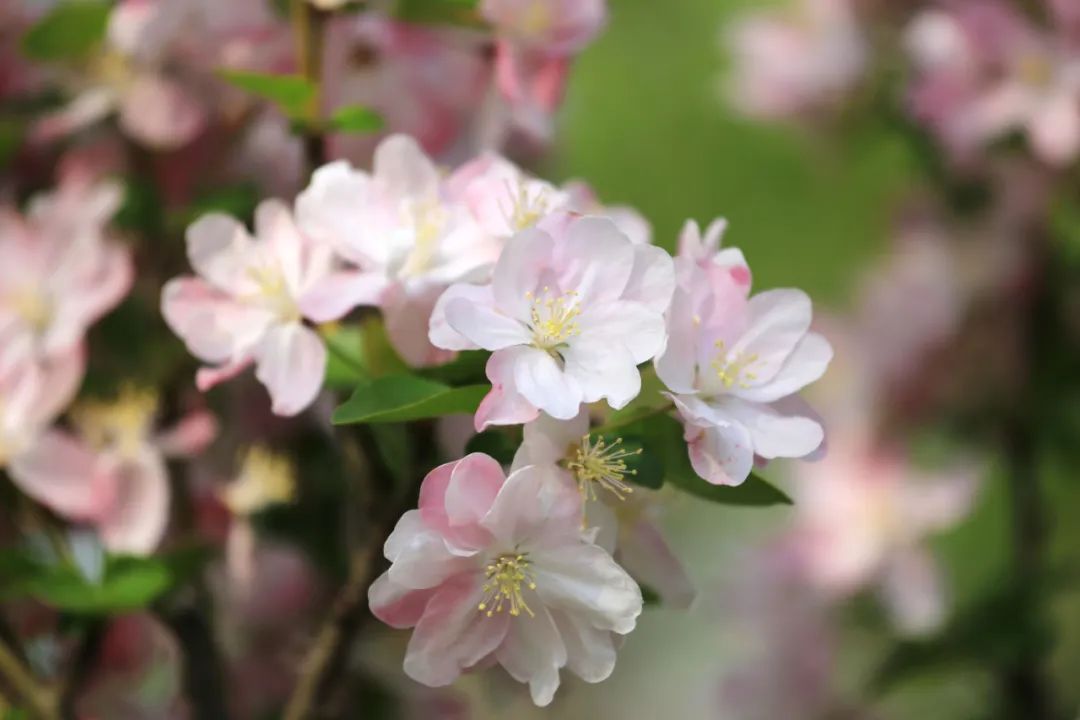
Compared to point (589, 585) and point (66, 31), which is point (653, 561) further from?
point (66, 31)

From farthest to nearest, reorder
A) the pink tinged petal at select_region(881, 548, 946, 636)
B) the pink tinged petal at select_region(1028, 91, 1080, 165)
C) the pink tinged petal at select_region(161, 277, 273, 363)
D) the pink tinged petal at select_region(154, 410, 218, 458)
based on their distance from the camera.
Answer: the pink tinged petal at select_region(881, 548, 946, 636), the pink tinged petal at select_region(1028, 91, 1080, 165), the pink tinged petal at select_region(154, 410, 218, 458), the pink tinged petal at select_region(161, 277, 273, 363)

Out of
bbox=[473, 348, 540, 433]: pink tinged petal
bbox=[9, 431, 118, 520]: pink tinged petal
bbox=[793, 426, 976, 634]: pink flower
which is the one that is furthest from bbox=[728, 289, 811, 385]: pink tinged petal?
bbox=[793, 426, 976, 634]: pink flower

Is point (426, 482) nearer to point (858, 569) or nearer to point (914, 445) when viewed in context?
point (858, 569)

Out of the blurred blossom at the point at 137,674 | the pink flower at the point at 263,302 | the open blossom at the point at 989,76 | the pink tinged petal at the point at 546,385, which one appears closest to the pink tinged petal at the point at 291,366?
the pink flower at the point at 263,302

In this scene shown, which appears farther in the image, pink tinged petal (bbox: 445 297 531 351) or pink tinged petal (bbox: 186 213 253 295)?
pink tinged petal (bbox: 186 213 253 295)

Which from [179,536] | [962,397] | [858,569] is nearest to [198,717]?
[179,536]

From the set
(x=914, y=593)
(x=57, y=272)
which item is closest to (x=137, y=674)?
(x=57, y=272)

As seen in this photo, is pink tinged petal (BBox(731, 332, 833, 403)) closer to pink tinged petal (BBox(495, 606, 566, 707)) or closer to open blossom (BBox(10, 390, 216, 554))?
pink tinged petal (BBox(495, 606, 566, 707))
